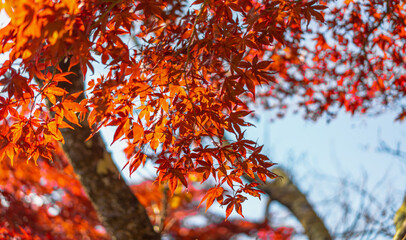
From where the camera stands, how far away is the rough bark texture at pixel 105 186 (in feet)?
8.43

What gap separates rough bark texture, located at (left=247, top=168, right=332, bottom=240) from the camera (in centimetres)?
388

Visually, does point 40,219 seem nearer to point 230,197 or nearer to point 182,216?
point 182,216

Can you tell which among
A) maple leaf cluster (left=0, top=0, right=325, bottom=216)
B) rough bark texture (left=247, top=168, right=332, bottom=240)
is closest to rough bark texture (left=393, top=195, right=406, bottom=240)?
maple leaf cluster (left=0, top=0, right=325, bottom=216)

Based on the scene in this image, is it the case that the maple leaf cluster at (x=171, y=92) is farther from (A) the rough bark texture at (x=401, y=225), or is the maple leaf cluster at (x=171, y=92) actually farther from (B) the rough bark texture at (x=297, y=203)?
(B) the rough bark texture at (x=297, y=203)

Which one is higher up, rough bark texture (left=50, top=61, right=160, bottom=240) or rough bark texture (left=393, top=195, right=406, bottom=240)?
rough bark texture (left=50, top=61, right=160, bottom=240)

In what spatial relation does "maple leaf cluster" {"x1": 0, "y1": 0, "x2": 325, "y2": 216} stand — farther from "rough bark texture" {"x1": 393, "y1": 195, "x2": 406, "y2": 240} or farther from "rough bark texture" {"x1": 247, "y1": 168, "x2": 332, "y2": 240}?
"rough bark texture" {"x1": 247, "y1": 168, "x2": 332, "y2": 240}

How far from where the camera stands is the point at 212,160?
5.12 ft

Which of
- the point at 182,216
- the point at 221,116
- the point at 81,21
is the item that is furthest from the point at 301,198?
the point at 81,21

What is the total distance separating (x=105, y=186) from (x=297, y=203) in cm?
270

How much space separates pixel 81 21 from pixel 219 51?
58 centimetres

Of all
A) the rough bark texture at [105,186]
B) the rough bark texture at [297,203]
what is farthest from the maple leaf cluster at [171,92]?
the rough bark texture at [297,203]

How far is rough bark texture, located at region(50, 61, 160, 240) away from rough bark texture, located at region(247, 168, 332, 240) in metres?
1.72

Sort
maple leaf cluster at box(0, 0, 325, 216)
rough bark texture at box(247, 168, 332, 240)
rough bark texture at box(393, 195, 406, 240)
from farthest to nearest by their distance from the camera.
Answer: rough bark texture at box(247, 168, 332, 240)
rough bark texture at box(393, 195, 406, 240)
maple leaf cluster at box(0, 0, 325, 216)

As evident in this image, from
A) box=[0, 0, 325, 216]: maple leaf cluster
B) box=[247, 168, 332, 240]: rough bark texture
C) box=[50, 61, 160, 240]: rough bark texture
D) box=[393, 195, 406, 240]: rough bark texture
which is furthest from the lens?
box=[247, 168, 332, 240]: rough bark texture
